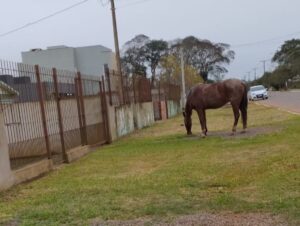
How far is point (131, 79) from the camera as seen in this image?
25234 mm

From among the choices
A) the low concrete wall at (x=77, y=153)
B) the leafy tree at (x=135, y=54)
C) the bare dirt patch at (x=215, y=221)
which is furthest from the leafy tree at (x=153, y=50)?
the bare dirt patch at (x=215, y=221)

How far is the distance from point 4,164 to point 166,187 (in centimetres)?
321

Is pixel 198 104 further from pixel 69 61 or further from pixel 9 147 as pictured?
pixel 69 61

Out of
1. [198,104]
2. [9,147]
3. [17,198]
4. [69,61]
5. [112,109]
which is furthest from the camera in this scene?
[69,61]

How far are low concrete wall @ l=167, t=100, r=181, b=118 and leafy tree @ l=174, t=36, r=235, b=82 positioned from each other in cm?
5262

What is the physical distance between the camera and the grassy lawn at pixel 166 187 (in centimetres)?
684

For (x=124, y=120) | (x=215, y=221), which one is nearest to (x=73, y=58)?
(x=124, y=120)

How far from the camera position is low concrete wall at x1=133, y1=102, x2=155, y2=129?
81.6ft

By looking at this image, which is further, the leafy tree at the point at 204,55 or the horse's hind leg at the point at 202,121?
the leafy tree at the point at 204,55

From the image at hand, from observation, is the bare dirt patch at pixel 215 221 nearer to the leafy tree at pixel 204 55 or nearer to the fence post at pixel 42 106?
the fence post at pixel 42 106

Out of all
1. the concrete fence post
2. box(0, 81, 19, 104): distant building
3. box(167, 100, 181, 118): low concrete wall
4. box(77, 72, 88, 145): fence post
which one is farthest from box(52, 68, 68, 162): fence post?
box(167, 100, 181, 118): low concrete wall

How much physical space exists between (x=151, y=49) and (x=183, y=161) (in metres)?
83.1

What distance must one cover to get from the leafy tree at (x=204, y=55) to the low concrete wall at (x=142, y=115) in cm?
6685

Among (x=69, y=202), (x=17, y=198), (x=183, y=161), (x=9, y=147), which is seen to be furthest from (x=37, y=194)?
(x=183, y=161)
